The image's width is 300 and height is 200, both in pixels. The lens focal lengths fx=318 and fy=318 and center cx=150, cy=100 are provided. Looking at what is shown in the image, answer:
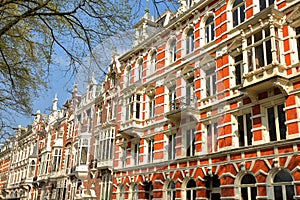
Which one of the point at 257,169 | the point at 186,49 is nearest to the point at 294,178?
the point at 257,169

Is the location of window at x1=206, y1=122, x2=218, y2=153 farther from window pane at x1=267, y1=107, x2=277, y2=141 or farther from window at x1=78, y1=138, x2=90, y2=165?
window at x1=78, y1=138, x2=90, y2=165

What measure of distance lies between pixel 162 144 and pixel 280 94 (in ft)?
25.8

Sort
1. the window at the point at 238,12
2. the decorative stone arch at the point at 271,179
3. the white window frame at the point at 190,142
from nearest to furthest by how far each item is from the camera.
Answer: the decorative stone arch at the point at 271,179 → the window at the point at 238,12 → the white window frame at the point at 190,142

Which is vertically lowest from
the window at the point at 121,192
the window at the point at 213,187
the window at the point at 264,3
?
the window at the point at 121,192

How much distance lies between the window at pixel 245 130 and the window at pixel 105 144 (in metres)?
11.7

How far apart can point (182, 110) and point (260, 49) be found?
15.9ft

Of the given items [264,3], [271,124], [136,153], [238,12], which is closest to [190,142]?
[271,124]

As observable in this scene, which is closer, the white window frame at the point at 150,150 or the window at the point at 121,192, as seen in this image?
the white window frame at the point at 150,150

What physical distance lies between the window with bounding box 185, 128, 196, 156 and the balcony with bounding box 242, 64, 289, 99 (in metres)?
4.20

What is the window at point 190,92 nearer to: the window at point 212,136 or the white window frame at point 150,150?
the window at point 212,136

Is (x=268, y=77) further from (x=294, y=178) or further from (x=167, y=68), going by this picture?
(x=167, y=68)

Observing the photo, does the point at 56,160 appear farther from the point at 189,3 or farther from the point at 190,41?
the point at 189,3

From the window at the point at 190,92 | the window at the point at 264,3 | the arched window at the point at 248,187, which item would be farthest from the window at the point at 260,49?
the arched window at the point at 248,187

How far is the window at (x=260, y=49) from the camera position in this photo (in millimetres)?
12734
